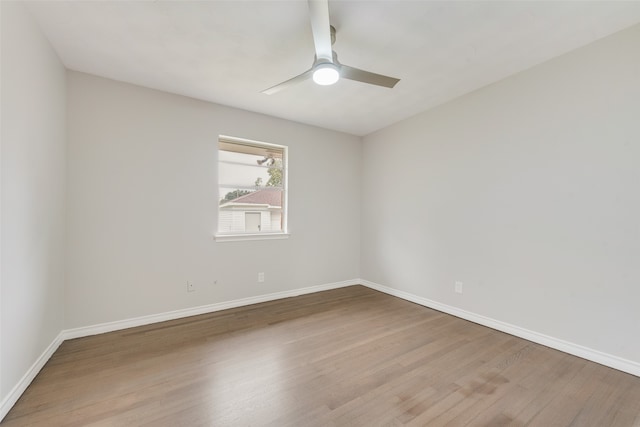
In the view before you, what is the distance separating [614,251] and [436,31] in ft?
7.24

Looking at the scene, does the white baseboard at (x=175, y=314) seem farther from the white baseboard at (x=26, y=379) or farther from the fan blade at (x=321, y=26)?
the fan blade at (x=321, y=26)

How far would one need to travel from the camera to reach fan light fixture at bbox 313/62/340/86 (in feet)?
5.96

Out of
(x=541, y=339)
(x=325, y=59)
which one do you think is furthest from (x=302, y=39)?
(x=541, y=339)

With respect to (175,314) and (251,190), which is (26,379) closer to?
(175,314)

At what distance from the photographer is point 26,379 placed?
177 cm

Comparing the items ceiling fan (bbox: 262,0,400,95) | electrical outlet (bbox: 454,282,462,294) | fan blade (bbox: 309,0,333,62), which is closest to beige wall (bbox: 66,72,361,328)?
Answer: ceiling fan (bbox: 262,0,400,95)

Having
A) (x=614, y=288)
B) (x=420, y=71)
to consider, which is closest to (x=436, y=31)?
(x=420, y=71)

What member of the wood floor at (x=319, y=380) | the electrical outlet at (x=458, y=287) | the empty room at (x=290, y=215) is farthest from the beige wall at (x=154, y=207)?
the electrical outlet at (x=458, y=287)

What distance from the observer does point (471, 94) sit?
296cm

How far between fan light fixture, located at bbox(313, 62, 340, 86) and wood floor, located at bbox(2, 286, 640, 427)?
220 cm

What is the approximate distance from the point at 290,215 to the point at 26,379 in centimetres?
279

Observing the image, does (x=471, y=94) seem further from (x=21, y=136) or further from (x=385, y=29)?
Result: (x=21, y=136)

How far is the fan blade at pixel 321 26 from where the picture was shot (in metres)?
1.47

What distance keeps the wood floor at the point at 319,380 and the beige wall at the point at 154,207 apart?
45cm
